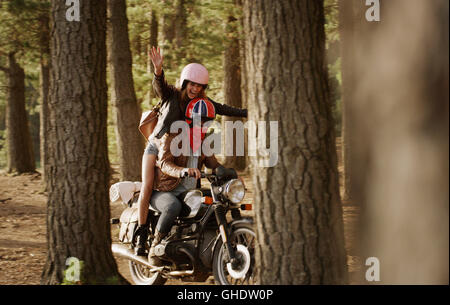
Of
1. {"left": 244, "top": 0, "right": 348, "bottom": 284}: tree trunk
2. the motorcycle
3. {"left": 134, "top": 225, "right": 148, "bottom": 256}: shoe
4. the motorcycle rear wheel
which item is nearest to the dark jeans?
the motorcycle

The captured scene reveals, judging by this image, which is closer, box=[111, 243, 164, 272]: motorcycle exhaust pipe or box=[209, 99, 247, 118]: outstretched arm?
box=[209, 99, 247, 118]: outstretched arm

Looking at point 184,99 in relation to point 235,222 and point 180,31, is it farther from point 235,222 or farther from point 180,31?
point 180,31

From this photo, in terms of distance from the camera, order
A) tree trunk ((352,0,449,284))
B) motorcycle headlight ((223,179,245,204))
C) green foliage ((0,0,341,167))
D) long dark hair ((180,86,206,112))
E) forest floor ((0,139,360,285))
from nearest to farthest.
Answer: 1. tree trunk ((352,0,449,284))
2. motorcycle headlight ((223,179,245,204))
3. long dark hair ((180,86,206,112))
4. forest floor ((0,139,360,285))
5. green foliage ((0,0,341,167))

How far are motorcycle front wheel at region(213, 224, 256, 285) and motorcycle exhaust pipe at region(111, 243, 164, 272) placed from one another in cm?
82

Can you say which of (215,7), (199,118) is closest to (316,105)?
(199,118)

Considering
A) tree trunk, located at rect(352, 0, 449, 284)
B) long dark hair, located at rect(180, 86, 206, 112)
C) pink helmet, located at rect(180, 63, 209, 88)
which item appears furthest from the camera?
long dark hair, located at rect(180, 86, 206, 112)

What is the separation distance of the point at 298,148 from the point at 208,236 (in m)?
1.91

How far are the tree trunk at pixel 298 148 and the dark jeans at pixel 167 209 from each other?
1734mm

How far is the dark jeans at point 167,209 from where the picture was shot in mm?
5684

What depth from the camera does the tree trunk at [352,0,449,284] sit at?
125 inches

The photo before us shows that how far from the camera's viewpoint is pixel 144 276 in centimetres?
665

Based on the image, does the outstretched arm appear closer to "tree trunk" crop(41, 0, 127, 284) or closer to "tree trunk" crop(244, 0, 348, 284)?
"tree trunk" crop(41, 0, 127, 284)

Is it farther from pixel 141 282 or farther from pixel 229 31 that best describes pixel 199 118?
pixel 229 31

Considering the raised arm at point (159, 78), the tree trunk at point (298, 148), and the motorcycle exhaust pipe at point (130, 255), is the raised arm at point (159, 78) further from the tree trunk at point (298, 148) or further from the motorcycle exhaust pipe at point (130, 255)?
the motorcycle exhaust pipe at point (130, 255)
